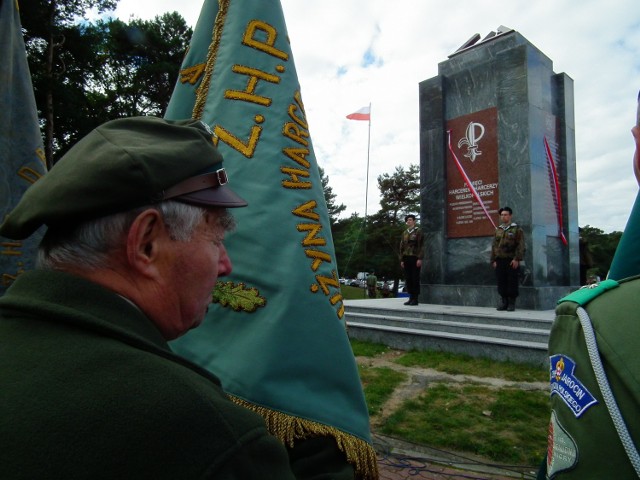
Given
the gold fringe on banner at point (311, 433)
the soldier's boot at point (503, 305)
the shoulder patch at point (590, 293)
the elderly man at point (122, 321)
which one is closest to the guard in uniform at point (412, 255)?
the soldier's boot at point (503, 305)

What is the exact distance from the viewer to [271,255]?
1.56 m

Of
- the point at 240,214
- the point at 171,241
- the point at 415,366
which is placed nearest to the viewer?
the point at 171,241

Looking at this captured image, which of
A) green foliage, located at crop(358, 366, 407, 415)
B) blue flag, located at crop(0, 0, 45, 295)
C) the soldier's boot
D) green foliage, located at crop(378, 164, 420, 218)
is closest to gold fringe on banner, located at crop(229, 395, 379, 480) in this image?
blue flag, located at crop(0, 0, 45, 295)

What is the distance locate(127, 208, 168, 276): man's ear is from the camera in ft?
2.84

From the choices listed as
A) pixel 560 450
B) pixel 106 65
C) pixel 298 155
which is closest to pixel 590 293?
pixel 560 450

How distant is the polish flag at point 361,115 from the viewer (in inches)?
680

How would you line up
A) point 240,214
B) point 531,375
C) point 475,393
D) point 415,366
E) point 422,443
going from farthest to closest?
point 415,366
point 531,375
point 475,393
point 422,443
point 240,214

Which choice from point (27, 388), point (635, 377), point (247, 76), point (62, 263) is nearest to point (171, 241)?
point (62, 263)

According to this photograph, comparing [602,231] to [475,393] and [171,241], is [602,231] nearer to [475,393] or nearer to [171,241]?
[475,393]

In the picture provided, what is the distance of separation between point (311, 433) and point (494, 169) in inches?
356

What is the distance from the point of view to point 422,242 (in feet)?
30.9

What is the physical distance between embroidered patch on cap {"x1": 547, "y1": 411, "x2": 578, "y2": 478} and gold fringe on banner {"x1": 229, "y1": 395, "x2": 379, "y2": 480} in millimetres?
593

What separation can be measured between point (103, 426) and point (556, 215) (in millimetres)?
10262

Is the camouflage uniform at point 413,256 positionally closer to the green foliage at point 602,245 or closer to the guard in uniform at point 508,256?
the guard in uniform at point 508,256
